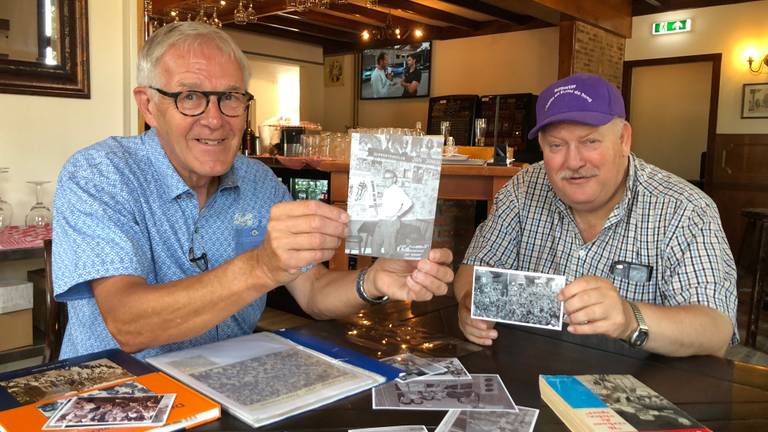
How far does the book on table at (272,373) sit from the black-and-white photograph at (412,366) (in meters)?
0.02

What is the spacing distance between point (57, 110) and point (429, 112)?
21.0 ft

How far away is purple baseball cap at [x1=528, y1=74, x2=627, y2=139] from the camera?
1675mm

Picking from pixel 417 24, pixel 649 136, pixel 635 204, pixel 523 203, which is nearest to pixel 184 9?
pixel 417 24

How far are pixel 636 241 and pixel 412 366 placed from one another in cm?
90

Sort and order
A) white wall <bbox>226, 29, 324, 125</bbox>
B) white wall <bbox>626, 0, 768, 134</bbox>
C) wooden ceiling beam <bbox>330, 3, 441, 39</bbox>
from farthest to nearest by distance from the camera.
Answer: white wall <bbox>226, 29, 324, 125</bbox>
wooden ceiling beam <bbox>330, 3, 441, 39</bbox>
white wall <bbox>626, 0, 768, 134</bbox>

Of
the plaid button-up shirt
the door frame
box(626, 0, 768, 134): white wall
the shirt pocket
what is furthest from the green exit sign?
the shirt pocket

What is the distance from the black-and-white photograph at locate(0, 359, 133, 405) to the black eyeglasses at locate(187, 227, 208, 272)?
15.5 inches

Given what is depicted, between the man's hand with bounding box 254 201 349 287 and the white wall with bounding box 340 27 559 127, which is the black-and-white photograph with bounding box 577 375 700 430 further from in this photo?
the white wall with bounding box 340 27 559 127

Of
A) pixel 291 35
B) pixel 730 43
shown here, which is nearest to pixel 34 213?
pixel 730 43

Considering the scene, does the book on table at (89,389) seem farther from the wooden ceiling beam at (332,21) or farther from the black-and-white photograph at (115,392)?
the wooden ceiling beam at (332,21)

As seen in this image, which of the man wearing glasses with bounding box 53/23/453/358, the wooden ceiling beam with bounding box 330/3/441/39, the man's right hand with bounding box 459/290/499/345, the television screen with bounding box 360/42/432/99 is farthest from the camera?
the television screen with bounding box 360/42/432/99

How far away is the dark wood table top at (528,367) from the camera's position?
0.98 m

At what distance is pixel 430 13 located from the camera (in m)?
8.29

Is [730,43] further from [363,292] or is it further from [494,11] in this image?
[363,292]
